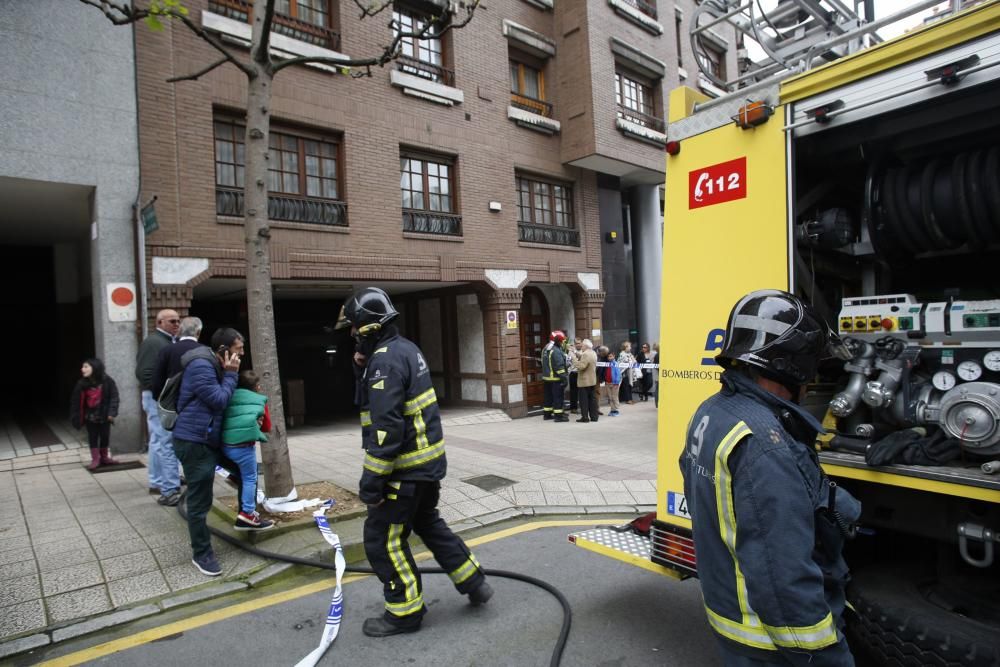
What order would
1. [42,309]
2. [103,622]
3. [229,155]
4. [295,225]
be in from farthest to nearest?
[42,309], [295,225], [229,155], [103,622]

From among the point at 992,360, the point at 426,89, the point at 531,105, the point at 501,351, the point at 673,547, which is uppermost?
the point at 531,105

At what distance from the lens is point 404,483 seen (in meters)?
3.40

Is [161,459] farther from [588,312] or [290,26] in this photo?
[588,312]

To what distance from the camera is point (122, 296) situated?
340 inches

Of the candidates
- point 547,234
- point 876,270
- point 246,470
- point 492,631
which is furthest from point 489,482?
point 547,234

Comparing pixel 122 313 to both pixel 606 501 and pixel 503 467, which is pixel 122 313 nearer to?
pixel 503 467

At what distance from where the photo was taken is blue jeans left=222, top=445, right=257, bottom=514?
4688mm

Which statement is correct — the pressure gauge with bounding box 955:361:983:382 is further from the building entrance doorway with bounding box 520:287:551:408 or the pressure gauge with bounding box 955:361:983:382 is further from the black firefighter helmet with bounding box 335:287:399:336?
the building entrance doorway with bounding box 520:287:551:408

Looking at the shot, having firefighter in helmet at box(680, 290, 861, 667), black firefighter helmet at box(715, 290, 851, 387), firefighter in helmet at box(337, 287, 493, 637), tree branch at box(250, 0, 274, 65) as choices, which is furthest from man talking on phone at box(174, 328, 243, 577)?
black firefighter helmet at box(715, 290, 851, 387)

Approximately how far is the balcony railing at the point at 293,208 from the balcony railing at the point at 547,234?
4497mm

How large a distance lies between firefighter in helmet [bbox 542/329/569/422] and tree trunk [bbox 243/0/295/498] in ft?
24.3

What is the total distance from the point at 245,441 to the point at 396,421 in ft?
6.57

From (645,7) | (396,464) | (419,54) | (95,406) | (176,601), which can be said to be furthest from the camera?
(645,7)

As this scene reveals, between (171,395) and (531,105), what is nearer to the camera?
(171,395)
